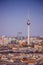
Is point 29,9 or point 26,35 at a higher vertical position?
point 29,9

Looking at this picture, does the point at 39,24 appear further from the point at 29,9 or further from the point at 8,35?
the point at 8,35

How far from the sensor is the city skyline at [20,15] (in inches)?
124

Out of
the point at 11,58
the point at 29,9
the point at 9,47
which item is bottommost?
the point at 11,58

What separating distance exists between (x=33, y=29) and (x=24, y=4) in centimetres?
48

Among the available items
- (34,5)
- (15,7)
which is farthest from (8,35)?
(34,5)

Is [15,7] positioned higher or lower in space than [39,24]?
higher

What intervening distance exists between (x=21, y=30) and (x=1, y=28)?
0.37m

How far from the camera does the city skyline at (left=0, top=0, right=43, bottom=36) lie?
3.16 meters

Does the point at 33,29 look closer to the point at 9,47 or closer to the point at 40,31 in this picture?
the point at 40,31

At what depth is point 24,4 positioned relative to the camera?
10.4 ft

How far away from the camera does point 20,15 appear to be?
3.17 meters

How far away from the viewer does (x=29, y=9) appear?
317cm

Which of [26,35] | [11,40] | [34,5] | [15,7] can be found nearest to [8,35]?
[11,40]

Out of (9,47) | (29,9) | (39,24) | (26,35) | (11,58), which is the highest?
(29,9)
